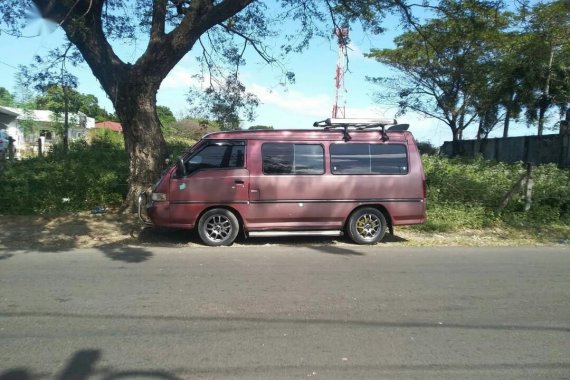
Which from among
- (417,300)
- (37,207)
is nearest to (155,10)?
(37,207)

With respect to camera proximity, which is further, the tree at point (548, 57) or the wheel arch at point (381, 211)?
the tree at point (548, 57)

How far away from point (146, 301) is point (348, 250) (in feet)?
13.6

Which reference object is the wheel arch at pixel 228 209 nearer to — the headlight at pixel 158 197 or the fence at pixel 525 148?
the headlight at pixel 158 197

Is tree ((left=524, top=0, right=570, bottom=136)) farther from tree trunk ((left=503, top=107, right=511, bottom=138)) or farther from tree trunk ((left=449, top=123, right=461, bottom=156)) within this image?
tree trunk ((left=449, top=123, right=461, bottom=156))

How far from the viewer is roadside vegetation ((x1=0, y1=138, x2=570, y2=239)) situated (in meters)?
11.7

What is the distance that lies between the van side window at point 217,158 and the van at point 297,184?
0.7 inches

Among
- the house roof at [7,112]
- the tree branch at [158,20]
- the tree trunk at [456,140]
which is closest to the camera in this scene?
the tree branch at [158,20]

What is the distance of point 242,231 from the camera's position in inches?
385

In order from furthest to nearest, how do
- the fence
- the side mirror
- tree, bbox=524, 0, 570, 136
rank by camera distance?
tree, bbox=524, 0, 570, 136 → the fence → the side mirror

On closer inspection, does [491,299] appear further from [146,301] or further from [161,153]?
[161,153]

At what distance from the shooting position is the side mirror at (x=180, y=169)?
892 cm

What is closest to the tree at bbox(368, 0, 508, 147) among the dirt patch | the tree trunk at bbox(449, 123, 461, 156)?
Result: the tree trunk at bbox(449, 123, 461, 156)

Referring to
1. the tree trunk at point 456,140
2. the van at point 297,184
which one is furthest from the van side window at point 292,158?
the tree trunk at point 456,140

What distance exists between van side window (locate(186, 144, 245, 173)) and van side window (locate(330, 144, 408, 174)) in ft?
5.42
